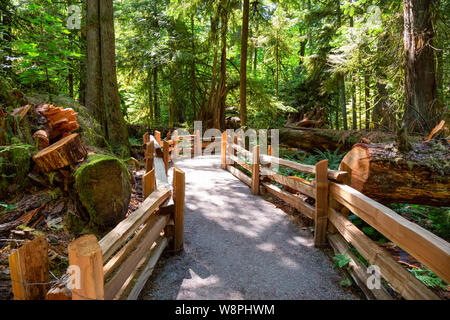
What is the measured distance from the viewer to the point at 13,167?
3561 mm

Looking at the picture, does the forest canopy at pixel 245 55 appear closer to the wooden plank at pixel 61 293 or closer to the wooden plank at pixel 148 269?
the wooden plank at pixel 148 269

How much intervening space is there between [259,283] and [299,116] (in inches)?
624

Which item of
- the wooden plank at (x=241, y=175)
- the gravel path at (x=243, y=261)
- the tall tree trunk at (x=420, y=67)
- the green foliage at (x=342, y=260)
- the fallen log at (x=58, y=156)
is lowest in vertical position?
the gravel path at (x=243, y=261)

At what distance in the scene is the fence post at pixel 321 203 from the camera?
12.3 ft

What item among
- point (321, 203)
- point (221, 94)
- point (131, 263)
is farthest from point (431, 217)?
point (221, 94)

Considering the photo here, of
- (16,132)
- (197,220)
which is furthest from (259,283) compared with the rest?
(16,132)

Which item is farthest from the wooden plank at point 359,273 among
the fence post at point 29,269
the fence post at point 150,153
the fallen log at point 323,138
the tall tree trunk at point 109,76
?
the tall tree trunk at point 109,76

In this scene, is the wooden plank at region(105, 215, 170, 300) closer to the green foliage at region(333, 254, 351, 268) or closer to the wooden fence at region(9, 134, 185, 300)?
the wooden fence at region(9, 134, 185, 300)

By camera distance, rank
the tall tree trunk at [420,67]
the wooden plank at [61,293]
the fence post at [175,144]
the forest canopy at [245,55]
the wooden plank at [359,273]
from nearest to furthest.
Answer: the wooden plank at [61,293] → the wooden plank at [359,273] → the tall tree trunk at [420,67] → the forest canopy at [245,55] → the fence post at [175,144]

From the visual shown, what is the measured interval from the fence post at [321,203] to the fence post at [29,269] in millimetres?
3347

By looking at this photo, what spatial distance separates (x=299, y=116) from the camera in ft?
57.3

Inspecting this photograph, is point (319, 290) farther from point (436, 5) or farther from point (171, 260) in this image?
point (436, 5)
